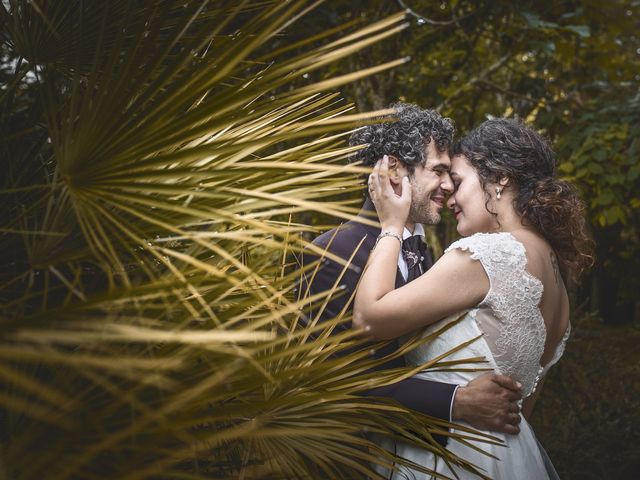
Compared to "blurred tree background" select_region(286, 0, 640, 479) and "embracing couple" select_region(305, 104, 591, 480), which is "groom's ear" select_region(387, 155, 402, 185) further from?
"blurred tree background" select_region(286, 0, 640, 479)

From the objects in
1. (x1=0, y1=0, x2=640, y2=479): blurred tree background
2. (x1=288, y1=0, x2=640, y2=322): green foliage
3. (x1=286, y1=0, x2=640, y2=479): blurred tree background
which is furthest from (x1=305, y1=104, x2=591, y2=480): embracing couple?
(x1=288, y1=0, x2=640, y2=322): green foliage

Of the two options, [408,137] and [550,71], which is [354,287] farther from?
[550,71]

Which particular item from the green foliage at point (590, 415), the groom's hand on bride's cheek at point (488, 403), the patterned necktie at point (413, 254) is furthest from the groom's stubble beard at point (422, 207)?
the green foliage at point (590, 415)

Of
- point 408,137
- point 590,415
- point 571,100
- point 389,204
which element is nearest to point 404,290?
point 389,204

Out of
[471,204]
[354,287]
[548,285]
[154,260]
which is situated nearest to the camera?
[154,260]

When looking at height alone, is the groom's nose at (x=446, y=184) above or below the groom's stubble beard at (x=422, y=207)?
above

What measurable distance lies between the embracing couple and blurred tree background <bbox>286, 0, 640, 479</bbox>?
5.85ft

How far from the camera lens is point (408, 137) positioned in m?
2.47

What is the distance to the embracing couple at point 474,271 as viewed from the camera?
6.13 feet

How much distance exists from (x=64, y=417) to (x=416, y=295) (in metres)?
1.30

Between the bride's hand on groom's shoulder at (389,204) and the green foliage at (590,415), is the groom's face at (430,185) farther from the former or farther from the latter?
the green foliage at (590,415)

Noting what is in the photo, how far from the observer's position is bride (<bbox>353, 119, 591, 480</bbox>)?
1.87 m

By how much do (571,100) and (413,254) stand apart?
477 centimetres

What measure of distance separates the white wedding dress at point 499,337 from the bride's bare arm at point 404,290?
50 mm
